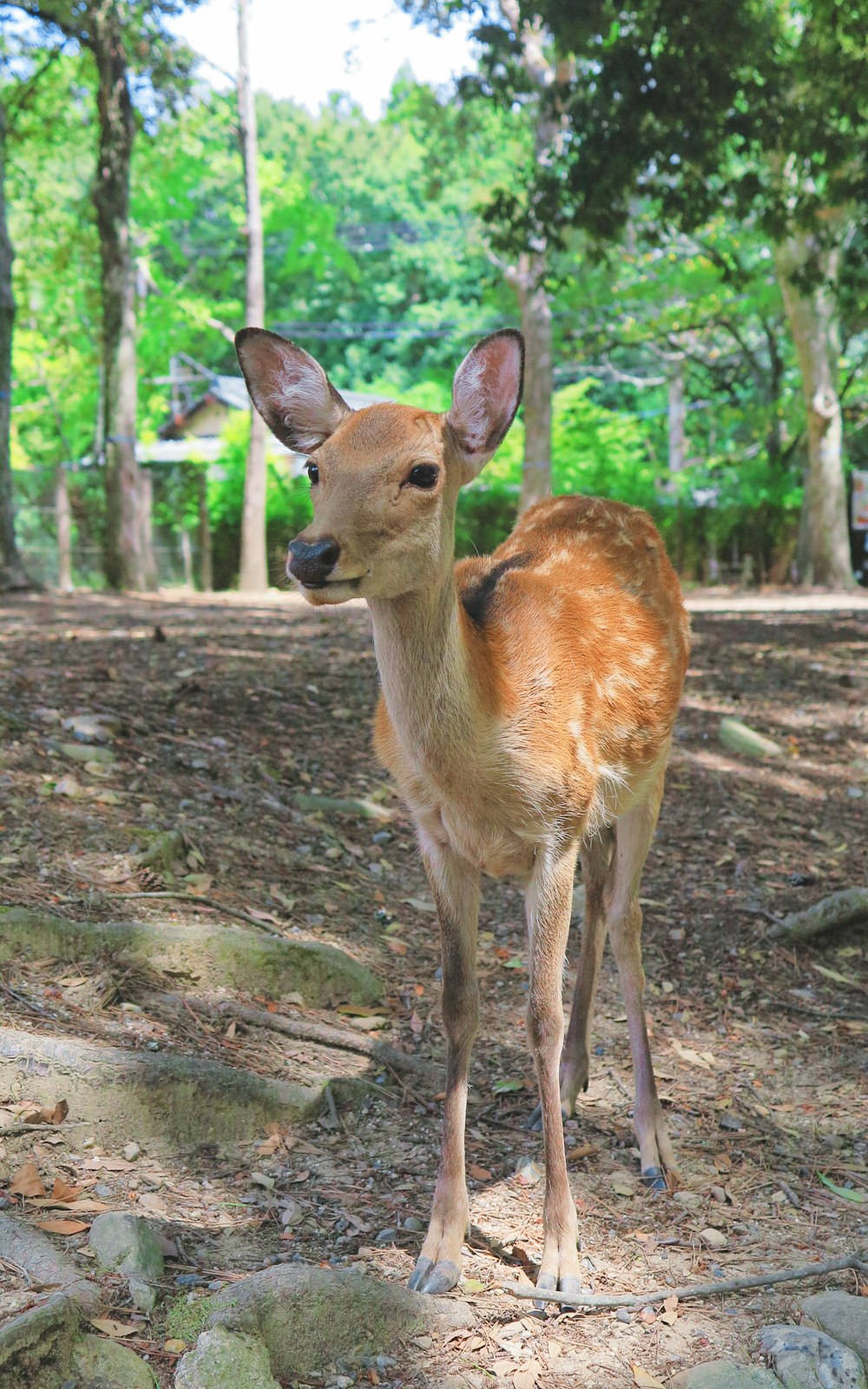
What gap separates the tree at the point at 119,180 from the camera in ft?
47.5

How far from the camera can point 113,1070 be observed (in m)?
3.18

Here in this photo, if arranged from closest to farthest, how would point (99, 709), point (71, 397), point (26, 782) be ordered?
point (26, 782), point (99, 709), point (71, 397)

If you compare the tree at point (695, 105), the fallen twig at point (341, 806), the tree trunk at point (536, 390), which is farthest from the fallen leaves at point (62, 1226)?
the tree trunk at point (536, 390)

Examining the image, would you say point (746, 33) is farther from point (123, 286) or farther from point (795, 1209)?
point (123, 286)

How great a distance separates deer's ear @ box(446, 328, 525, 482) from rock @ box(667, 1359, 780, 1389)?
2.06 m

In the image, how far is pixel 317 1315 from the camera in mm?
2557

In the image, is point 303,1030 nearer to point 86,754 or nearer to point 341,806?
point 86,754

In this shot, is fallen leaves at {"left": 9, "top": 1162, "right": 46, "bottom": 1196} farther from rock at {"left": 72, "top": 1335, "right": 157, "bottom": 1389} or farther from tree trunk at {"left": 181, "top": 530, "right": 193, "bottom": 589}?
tree trunk at {"left": 181, "top": 530, "right": 193, "bottom": 589}

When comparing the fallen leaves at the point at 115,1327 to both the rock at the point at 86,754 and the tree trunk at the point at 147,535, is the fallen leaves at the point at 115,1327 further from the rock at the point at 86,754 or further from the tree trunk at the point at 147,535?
the tree trunk at the point at 147,535

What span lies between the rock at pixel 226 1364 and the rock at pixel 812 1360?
1.05 metres

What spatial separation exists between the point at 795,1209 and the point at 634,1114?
0.53 meters

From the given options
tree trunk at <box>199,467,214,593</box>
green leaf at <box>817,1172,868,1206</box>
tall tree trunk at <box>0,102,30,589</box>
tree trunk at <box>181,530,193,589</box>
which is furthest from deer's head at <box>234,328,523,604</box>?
tree trunk at <box>181,530,193,589</box>

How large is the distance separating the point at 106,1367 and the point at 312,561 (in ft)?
5.13

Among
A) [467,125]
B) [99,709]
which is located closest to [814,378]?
[467,125]
